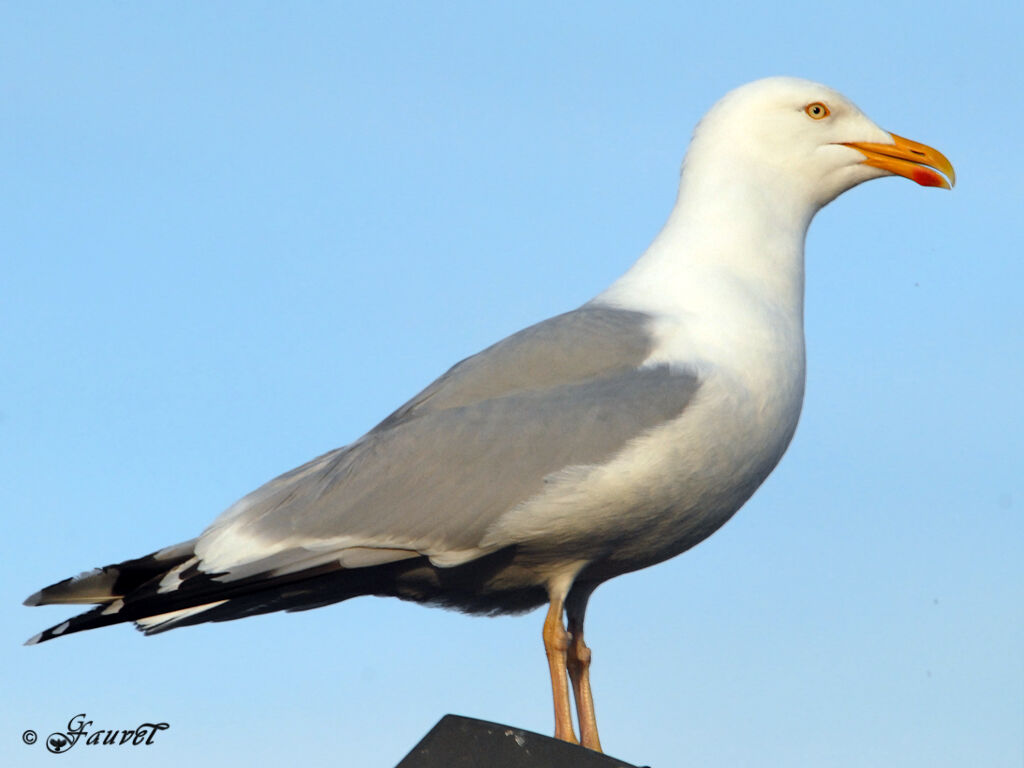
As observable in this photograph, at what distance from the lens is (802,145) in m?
7.22

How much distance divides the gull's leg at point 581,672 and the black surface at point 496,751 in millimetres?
1119

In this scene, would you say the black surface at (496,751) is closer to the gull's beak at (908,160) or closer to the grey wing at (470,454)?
the grey wing at (470,454)

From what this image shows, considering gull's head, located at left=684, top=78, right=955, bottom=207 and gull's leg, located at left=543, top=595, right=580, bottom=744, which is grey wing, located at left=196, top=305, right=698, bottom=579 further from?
gull's head, located at left=684, top=78, right=955, bottom=207

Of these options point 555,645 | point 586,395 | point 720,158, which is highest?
point 720,158

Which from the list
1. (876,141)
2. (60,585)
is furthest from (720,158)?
(60,585)

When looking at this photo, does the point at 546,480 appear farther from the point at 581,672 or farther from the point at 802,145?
the point at 802,145

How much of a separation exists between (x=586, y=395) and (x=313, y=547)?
4.23 ft

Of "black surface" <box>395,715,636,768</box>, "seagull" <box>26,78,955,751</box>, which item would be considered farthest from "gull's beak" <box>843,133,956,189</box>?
"black surface" <box>395,715,636,768</box>

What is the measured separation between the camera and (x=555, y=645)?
6.31 m

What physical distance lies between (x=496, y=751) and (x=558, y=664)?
938 mm

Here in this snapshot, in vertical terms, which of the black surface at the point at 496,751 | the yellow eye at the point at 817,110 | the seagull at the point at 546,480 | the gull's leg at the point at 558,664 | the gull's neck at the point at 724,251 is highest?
the yellow eye at the point at 817,110

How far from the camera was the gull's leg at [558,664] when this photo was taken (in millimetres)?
6273

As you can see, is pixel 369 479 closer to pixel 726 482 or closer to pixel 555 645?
pixel 555 645

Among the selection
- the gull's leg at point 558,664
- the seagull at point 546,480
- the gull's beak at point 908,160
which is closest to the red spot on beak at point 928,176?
the gull's beak at point 908,160
